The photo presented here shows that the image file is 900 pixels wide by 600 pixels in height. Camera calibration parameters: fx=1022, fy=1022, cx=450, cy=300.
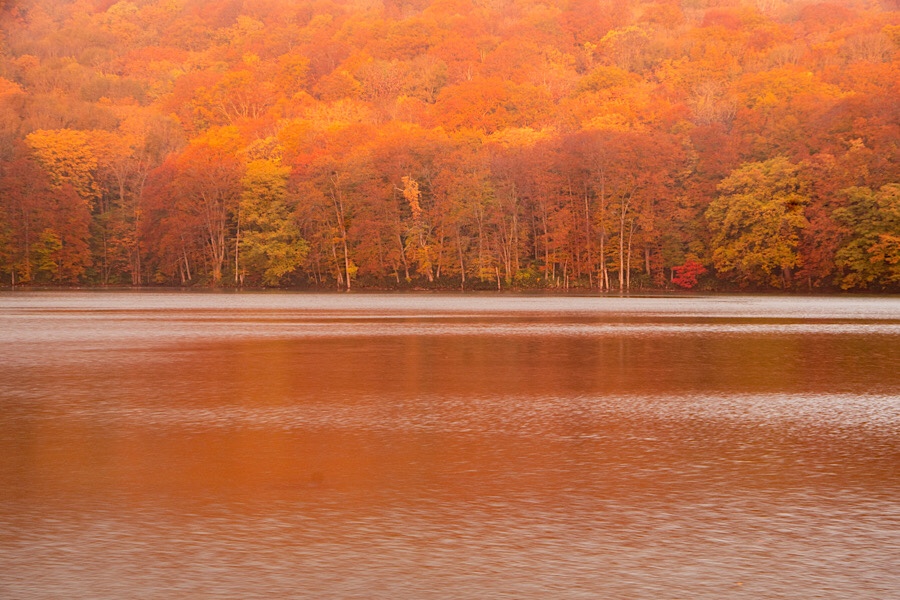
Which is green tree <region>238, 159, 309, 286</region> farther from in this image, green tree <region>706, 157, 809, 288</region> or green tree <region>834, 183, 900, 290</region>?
green tree <region>834, 183, 900, 290</region>

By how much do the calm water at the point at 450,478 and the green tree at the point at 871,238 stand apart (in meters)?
52.0

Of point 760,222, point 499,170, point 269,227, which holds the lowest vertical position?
point 760,222

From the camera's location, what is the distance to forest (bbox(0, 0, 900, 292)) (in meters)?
77.6

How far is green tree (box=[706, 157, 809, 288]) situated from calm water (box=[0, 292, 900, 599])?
56897 mm

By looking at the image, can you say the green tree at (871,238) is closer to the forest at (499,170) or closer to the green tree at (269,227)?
the forest at (499,170)

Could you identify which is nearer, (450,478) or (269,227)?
(450,478)

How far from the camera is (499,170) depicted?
90625 mm

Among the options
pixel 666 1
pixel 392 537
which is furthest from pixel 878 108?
pixel 666 1

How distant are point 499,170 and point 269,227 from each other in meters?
23.6

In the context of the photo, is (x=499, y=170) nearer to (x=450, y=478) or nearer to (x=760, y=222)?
(x=760, y=222)

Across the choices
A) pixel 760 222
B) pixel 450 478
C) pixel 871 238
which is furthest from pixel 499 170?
pixel 450 478

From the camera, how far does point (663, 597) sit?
596 cm

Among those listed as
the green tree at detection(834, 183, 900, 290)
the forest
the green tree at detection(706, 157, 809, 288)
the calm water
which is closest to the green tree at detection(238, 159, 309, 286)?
the forest

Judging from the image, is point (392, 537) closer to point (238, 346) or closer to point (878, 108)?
point (238, 346)
